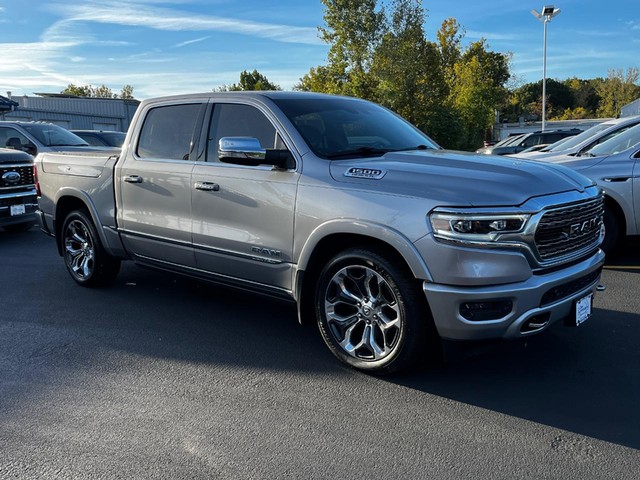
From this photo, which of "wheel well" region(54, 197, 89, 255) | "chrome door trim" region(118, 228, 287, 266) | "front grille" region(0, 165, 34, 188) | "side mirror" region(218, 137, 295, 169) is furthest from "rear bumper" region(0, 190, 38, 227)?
"side mirror" region(218, 137, 295, 169)

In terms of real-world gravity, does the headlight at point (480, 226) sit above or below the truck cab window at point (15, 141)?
below

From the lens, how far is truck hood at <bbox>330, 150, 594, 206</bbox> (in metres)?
3.36

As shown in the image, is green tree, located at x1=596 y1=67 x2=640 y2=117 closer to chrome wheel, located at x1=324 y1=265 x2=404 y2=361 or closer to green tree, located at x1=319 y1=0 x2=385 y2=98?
green tree, located at x1=319 y1=0 x2=385 y2=98

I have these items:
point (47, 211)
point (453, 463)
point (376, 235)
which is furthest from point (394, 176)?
point (47, 211)

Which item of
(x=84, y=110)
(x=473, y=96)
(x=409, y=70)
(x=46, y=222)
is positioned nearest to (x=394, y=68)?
(x=409, y=70)

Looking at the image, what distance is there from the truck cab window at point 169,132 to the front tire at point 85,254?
46.0 inches

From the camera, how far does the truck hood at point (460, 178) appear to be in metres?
3.36

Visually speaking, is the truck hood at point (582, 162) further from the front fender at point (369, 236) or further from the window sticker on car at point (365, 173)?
the front fender at point (369, 236)

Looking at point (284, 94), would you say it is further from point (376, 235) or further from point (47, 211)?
point (47, 211)

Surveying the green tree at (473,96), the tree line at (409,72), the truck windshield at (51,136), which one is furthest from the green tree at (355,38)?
the truck windshield at (51,136)

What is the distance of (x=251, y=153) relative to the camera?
13.3 feet

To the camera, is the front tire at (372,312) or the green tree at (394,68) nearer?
the front tire at (372,312)

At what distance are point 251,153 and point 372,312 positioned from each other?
138 centimetres

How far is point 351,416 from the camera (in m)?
3.35
